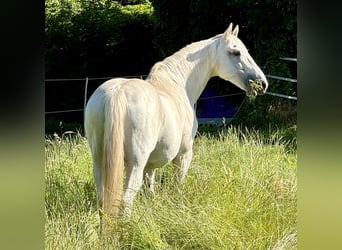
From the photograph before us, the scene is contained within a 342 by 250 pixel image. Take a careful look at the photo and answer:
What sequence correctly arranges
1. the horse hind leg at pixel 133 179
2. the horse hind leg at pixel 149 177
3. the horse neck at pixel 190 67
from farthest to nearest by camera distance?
the horse neck at pixel 190 67
the horse hind leg at pixel 149 177
the horse hind leg at pixel 133 179

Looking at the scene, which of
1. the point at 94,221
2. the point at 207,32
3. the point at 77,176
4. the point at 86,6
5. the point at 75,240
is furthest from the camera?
the point at 86,6

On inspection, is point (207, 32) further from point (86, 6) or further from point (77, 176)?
point (77, 176)

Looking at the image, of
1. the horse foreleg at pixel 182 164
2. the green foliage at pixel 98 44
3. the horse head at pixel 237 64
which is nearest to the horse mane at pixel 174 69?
the horse head at pixel 237 64

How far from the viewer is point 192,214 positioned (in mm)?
2627

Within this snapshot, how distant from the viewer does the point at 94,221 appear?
2668 mm

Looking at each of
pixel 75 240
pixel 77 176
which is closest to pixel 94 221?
pixel 75 240

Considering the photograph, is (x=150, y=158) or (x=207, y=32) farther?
(x=207, y=32)

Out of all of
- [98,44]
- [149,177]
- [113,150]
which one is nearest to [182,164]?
[149,177]

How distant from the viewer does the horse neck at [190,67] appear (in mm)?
3732

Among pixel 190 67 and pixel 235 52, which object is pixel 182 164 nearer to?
pixel 190 67

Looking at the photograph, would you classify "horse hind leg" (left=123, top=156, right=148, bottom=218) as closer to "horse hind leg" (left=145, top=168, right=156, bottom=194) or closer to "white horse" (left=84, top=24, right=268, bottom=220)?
"white horse" (left=84, top=24, right=268, bottom=220)

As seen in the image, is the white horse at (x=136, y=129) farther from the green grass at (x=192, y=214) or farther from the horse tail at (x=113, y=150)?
Answer: the green grass at (x=192, y=214)
